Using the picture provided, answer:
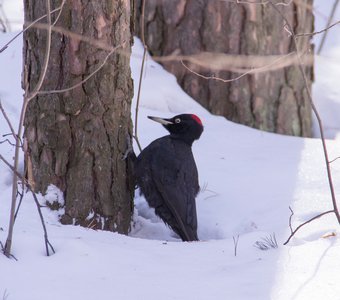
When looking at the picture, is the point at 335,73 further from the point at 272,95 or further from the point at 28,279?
the point at 28,279

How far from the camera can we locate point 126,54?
453 cm

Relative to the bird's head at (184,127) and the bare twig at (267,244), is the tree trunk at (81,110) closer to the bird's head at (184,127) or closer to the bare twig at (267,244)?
the bird's head at (184,127)

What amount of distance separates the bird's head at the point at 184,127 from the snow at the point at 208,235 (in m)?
0.22

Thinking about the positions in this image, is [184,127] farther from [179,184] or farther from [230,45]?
[230,45]

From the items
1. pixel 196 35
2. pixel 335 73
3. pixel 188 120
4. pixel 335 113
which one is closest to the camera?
pixel 188 120

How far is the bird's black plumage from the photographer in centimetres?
490

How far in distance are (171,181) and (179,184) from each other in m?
0.09

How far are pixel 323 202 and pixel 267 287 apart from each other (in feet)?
4.66

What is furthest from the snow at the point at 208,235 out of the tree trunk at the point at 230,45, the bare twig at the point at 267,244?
the tree trunk at the point at 230,45

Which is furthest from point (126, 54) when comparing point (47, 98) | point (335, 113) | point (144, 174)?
point (335, 113)

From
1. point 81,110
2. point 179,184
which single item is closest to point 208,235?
point 179,184

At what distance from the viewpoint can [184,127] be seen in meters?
5.44

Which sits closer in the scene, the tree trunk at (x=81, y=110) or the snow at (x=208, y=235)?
the snow at (x=208, y=235)

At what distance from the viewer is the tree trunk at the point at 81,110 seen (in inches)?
171
